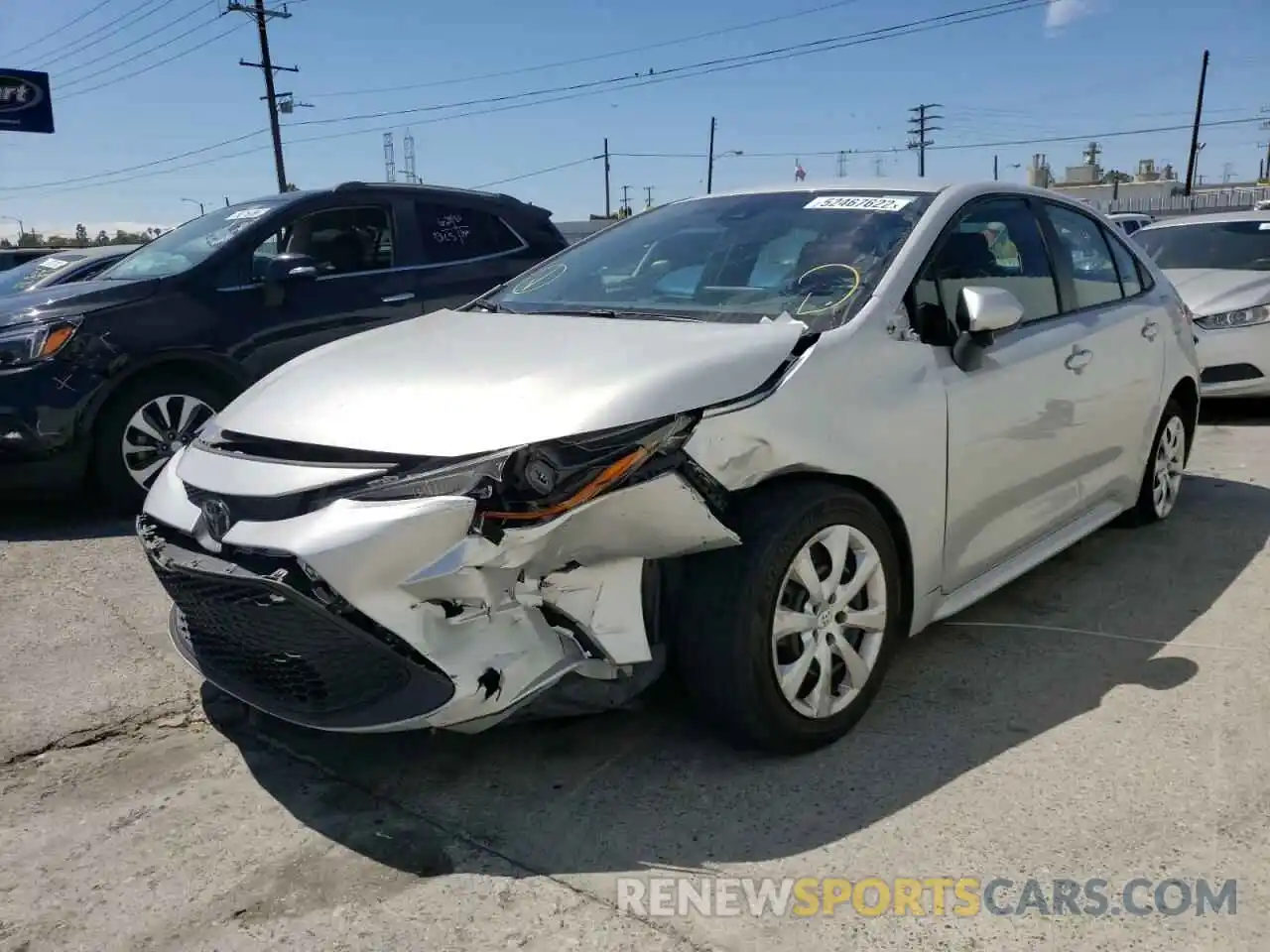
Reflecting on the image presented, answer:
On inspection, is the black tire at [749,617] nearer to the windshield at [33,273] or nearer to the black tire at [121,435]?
the black tire at [121,435]

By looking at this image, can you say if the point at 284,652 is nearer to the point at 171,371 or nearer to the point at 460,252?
the point at 171,371

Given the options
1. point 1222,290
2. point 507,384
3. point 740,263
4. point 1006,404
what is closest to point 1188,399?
point 1006,404

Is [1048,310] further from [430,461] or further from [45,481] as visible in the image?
[45,481]

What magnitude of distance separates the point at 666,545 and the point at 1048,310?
2.11m

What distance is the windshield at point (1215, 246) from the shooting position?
843 centimetres

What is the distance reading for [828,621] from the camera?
2869mm

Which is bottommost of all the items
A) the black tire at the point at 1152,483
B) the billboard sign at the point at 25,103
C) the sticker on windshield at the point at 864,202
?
the black tire at the point at 1152,483

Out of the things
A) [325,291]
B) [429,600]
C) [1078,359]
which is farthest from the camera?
[325,291]

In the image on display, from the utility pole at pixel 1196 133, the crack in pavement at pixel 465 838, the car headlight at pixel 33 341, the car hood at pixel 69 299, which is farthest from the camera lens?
the utility pole at pixel 1196 133

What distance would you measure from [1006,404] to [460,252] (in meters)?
4.15

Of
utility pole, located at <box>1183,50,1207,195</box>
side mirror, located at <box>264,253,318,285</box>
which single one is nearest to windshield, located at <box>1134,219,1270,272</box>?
side mirror, located at <box>264,253,318,285</box>

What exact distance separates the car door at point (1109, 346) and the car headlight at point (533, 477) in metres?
2.23

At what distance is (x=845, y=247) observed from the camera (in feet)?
11.0

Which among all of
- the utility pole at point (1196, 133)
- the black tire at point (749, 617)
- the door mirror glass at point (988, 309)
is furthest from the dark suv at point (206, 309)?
the utility pole at point (1196, 133)
